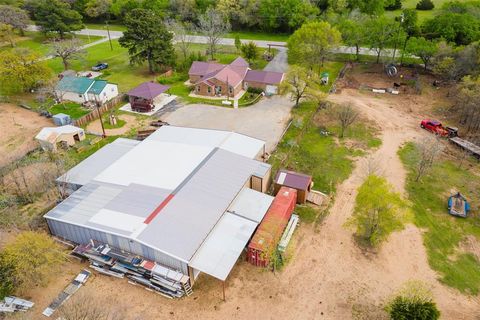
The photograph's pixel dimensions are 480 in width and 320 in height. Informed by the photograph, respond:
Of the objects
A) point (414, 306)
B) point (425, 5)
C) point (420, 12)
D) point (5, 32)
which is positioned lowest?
point (414, 306)

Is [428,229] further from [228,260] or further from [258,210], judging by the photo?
[228,260]

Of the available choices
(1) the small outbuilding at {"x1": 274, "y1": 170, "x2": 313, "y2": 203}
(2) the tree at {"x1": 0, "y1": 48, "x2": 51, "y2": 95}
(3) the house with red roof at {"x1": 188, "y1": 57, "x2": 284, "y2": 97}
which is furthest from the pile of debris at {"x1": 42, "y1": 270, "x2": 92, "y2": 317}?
(2) the tree at {"x1": 0, "y1": 48, "x2": 51, "y2": 95}

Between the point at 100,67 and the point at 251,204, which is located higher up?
the point at 100,67

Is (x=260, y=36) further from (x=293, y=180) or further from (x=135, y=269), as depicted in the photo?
(x=135, y=269)

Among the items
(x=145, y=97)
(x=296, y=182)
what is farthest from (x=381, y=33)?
(x=296, y=182)

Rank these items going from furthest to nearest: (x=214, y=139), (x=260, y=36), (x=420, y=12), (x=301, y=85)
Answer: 1. (x=420, y=12)
2. (x=260, y=36)
3. (x=301, y=85)
4. (x=214, y=139)

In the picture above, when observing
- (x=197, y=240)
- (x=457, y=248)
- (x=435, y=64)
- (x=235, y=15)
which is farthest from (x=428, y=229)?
(x=235, y=15)
